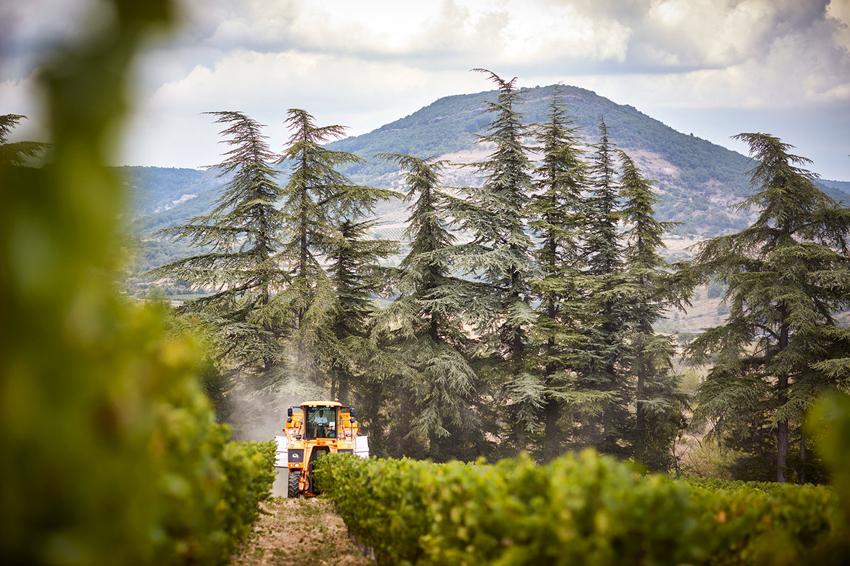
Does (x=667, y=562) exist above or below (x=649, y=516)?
below

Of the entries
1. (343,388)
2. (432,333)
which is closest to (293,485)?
(343,388)

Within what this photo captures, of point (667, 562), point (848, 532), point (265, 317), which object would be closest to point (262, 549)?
point (667, 562)

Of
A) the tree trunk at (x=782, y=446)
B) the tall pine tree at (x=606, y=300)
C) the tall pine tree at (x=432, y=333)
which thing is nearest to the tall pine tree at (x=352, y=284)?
the tall pine tree at (x=432, y=333)

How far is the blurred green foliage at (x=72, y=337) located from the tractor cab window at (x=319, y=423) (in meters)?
15.8

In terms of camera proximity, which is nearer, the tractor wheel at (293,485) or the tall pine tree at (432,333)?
the tractor wheel at (293,485)

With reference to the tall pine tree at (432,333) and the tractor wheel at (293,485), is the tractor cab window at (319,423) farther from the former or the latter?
the tall pine tree at (432,333)

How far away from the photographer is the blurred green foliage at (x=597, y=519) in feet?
9.46

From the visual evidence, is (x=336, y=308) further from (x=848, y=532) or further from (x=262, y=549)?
(x=848, y=532)

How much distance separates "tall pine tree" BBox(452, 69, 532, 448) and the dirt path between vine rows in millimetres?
11057

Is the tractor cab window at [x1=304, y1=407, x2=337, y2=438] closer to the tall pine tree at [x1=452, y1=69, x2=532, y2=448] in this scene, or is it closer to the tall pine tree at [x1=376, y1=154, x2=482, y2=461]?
the tall pine tree at [x1=376, y1=154, x2=482, y2=461]

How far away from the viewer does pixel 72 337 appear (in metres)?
1.20

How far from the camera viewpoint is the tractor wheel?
49.9ft

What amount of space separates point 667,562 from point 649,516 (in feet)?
0.86

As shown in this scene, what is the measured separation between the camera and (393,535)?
5.52m
